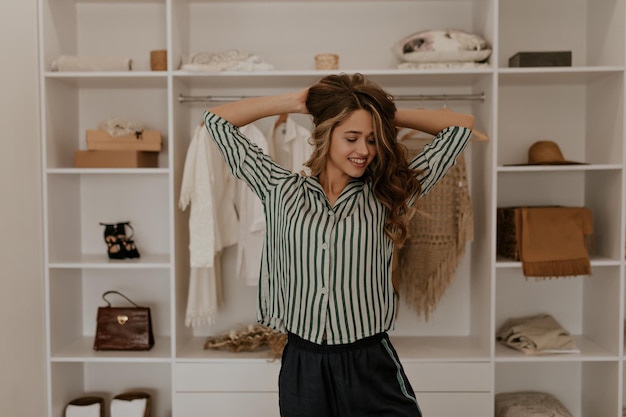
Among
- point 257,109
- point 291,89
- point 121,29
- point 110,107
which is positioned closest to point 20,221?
point 110,107

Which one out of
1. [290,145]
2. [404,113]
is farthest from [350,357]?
[290,145]

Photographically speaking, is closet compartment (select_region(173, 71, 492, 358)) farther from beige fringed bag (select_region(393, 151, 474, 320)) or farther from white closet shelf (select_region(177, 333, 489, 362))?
beige fringed bag (select_region(393, 151, 474, 320))

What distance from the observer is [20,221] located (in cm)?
277

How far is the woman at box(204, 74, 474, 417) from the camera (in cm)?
192

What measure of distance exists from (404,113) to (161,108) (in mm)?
1614

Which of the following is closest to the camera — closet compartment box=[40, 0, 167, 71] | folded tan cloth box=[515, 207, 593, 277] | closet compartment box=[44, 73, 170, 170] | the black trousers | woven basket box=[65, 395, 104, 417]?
the black trousers

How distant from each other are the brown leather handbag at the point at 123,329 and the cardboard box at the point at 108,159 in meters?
0.65

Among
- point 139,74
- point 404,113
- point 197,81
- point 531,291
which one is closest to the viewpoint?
point 404,113

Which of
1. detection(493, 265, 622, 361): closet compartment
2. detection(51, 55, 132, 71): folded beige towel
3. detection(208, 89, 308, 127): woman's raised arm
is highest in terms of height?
detection(51, 55, 132, 71): folded beige towel

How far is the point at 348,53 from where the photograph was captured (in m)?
3.35

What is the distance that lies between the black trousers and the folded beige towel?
1.66 meters

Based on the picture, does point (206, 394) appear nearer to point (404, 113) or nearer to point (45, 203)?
point (45, 203)

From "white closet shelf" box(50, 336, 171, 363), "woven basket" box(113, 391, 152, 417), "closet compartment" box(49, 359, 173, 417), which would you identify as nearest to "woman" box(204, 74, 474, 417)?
"white closet shelf" box(50, 336, 171, 363)

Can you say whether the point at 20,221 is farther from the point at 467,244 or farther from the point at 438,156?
the point at 467,244
